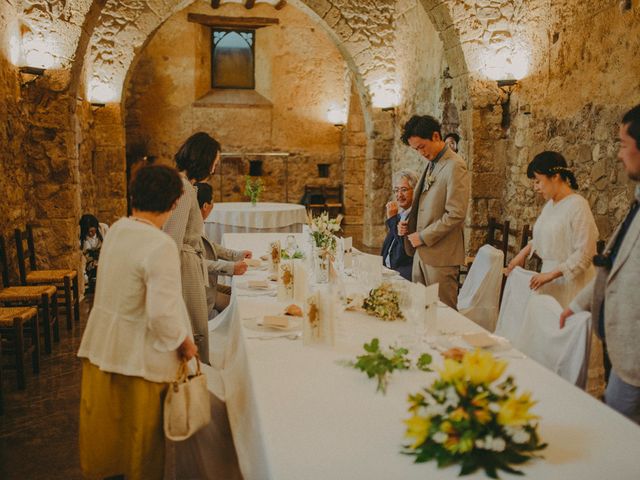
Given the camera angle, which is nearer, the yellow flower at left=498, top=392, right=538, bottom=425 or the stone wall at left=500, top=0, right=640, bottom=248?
the yellow flower at left=498, top=392, right=538, bottom=425

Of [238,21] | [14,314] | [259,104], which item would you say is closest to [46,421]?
[14,314]

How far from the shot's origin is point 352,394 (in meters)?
1.83

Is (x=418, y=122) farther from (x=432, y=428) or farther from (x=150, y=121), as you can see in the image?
(x=150, y=121)

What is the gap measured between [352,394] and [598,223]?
3511 mm

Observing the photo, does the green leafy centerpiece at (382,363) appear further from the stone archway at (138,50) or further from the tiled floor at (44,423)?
the stone archway at (138,50)

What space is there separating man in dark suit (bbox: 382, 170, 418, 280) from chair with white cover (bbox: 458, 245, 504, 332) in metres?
0.50

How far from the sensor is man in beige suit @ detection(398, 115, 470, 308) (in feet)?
12.2

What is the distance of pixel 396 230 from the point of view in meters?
4.21

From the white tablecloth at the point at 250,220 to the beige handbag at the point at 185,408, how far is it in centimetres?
542

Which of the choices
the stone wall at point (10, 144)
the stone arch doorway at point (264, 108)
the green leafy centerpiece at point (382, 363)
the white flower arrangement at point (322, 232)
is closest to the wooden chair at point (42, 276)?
the stone wall at point (10, 144)

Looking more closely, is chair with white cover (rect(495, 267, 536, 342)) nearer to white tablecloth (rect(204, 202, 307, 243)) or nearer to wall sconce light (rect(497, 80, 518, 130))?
wall sconce light (rect(497, 80, 518, 130))

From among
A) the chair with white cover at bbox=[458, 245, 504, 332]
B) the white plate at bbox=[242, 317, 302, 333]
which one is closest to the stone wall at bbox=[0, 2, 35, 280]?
the white plate at bbox=[242, 317, 302, 333]

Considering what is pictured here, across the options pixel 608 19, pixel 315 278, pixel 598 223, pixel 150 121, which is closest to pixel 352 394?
pixel 315 278

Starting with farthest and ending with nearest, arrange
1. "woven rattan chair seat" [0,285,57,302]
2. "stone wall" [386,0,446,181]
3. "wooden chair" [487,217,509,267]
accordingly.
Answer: "stone wall" [386,0,446,181] < "wooden chair" [487,217,509,267] < "woven rattan chair seat" [0,285,57,302]
